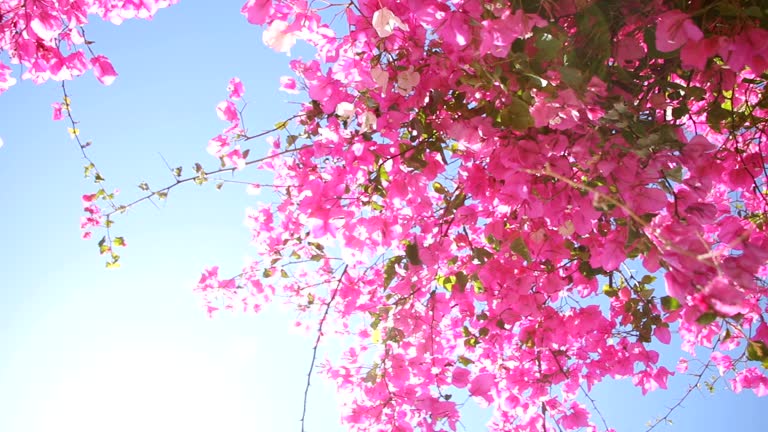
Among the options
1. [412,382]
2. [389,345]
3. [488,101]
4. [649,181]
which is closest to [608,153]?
[649,181]

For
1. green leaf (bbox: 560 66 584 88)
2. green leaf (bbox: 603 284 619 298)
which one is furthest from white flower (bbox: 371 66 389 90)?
green leaf (bbox: 603 284 619 298)

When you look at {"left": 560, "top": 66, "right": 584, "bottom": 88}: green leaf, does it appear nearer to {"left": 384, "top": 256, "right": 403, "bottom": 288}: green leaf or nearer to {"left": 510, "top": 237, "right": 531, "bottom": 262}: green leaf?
{"left": 510, "top": 237, "right": 531, "bottom": 262}: green leaf

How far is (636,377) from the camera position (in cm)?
212

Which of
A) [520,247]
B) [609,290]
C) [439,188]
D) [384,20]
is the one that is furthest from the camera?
[439,188]

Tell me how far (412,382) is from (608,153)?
125 centimetres

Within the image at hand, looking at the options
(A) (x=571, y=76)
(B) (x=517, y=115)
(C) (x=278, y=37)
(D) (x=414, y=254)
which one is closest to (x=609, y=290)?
(D) (x=414, y=254)

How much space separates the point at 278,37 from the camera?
1351mm

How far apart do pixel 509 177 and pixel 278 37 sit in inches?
25.7

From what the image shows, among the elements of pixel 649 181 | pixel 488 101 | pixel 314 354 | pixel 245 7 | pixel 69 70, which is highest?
pixel 69 70

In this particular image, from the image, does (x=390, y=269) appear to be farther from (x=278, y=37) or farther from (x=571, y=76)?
(x=571, y=76)

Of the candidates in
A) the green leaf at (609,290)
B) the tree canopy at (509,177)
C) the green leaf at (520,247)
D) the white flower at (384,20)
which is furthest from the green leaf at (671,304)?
the white flower at (384,20)

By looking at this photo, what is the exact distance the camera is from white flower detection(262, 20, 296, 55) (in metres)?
1.33

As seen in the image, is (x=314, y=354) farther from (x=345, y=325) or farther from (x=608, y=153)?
(x=608, y=153)

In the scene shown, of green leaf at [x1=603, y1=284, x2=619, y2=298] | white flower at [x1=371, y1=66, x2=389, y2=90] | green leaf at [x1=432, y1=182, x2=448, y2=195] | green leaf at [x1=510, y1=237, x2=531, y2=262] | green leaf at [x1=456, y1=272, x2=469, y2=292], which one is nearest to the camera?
white flower at [x1=371, y1=66, x2=389, y2=90]
